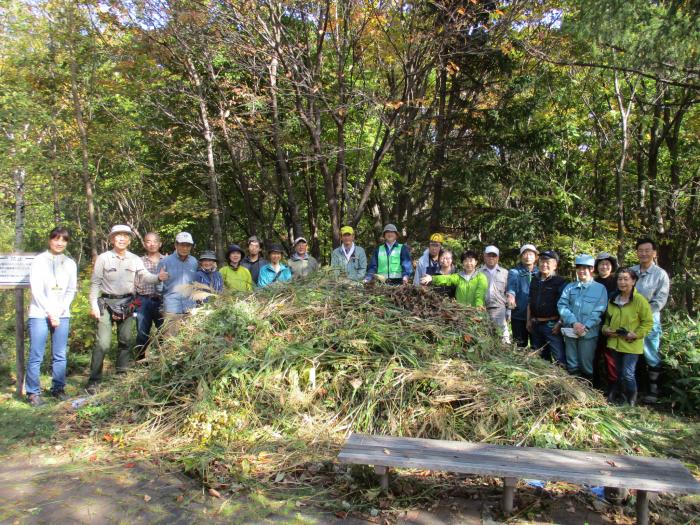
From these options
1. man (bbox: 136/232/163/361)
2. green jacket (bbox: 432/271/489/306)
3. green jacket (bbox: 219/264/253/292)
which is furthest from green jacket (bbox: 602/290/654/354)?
man (bbox: 136/232/163/361)

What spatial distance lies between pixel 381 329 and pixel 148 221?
1483 centimetres

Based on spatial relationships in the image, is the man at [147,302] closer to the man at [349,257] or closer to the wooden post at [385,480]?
the man at [349,257]

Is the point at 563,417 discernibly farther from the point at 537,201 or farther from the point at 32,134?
the point at 32,134

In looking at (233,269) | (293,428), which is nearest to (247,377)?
(293,428)

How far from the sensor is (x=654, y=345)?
5969mm

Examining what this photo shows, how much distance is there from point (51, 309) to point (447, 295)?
15.6 feet

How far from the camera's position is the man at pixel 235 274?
6648mm

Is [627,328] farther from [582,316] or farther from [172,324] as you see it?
[172,324]

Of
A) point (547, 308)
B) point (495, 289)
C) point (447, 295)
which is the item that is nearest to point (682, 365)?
point (547, 308)

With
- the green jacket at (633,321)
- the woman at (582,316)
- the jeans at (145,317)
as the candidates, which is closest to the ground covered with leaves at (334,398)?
the green jacket at (633,321)

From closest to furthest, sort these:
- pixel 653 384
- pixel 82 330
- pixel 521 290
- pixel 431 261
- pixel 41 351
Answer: pixel 41 351 < pixel 653 384 < pixel 521 290 < pixel 431 261 < pixel 82 330

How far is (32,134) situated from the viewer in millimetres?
12266

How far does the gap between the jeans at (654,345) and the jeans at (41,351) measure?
6949mm

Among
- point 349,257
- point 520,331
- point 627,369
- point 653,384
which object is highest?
point 349,257
